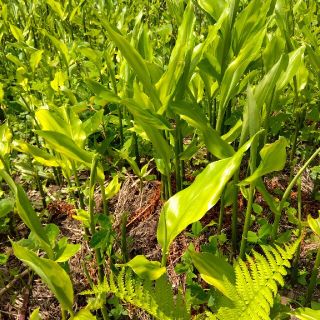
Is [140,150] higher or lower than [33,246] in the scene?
higher

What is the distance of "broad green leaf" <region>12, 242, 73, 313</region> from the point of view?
28.8 inches

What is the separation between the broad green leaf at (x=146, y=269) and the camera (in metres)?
0.86

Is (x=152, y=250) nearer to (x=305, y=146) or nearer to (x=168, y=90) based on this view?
(x=168, y=90)

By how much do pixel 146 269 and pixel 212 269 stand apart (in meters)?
0.15

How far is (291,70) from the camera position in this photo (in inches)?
41.2

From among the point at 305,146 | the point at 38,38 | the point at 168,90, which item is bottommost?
the point at 305,146

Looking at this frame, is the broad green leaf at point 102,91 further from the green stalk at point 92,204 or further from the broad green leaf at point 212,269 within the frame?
the broad green leaf at point 212,269

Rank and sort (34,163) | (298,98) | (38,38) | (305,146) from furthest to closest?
(38,38) → (305,146) → (34,163) → (298,98)

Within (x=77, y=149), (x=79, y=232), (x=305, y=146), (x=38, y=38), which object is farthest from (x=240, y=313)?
(x=38, y=38)

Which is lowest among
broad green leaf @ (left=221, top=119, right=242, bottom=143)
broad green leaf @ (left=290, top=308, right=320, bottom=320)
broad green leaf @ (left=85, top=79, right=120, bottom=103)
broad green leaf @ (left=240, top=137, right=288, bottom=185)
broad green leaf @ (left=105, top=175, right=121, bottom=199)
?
broad green leaf @ (left=290, top=308, right=320, bottom=320)

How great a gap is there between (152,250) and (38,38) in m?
1.82

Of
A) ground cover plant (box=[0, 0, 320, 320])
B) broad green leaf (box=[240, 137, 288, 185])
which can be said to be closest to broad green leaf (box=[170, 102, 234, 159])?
ground cover plant (box=[0, 0, 320, 320])

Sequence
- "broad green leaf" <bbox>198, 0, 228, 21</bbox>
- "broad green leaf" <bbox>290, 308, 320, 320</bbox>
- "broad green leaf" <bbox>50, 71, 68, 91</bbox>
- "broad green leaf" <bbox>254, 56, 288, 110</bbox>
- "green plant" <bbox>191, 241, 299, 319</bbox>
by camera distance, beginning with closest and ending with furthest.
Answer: "green plant" <bbox>191, 241, 299, 319</bbox>, "broad green leaf" <bbox>290, 308, 320, 320</bbox>, "broad green leaf" <bbox>254, 56, 288, 110</bbox>, "broad green leaf" <bbox>198, 0, 228, 21</bbox>, "broad green leaf" <bbox>50, 71, 68, 91</bbox>

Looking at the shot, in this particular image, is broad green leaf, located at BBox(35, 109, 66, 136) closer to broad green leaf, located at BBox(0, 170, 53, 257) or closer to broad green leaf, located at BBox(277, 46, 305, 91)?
broad green leaf, located at BBox(0, 170, 53, 257)
